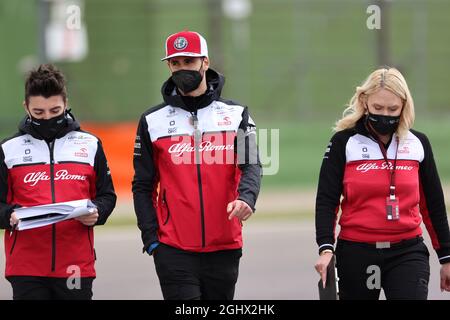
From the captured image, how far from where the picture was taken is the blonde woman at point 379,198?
19.3 feet

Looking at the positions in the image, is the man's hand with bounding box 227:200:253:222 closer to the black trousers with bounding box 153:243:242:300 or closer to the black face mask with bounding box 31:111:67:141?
the black trousers with bounding box 153:243:242:300

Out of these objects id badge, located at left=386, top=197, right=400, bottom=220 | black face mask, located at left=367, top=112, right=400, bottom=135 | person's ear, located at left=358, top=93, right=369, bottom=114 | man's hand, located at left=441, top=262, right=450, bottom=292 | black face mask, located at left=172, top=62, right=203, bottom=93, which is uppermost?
black face mask, located at left=172, top=62, right=203, bottom=93

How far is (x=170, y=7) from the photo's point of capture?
74.4 ft

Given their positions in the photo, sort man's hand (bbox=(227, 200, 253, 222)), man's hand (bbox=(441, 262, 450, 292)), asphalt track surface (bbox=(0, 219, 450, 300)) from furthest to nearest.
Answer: asphalt track surface (bbox=(0, 219, 450, 300)) → man's hand (bbox=(441, 262, 450, 292)) → man's hand (bbox=(227, 200, 253, 222))

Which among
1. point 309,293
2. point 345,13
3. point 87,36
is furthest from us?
point 345,13

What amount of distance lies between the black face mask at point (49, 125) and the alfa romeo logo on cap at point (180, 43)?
2.53 feet

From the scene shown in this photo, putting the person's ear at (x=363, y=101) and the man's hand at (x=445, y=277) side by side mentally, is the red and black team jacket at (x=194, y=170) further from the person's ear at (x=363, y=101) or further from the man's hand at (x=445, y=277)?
the man's hand at (x=445, y=277)

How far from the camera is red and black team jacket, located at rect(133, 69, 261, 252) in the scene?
598 centimetres

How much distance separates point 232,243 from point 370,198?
0.85 m

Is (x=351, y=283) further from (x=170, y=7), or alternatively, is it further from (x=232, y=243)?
(x=170, y=7)

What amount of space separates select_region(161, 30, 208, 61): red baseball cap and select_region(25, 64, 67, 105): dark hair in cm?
65

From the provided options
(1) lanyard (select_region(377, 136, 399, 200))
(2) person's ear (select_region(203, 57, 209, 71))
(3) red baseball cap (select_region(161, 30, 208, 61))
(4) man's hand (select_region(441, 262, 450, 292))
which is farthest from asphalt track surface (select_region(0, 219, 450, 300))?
(3) red baseball cap (select_region(161, 30, 208, 61))
